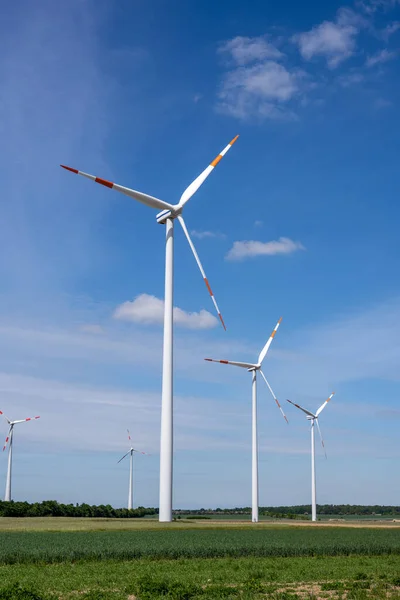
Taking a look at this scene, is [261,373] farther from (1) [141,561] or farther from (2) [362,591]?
(2) [362,591]

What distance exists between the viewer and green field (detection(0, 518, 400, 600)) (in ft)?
94.6

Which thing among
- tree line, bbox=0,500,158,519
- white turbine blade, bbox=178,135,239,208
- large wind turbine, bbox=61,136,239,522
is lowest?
tree line, bbox=0,500,158,519

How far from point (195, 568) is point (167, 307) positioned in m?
38.9

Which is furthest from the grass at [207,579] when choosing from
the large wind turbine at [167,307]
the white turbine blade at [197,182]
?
the white turbine blade at [197,182]

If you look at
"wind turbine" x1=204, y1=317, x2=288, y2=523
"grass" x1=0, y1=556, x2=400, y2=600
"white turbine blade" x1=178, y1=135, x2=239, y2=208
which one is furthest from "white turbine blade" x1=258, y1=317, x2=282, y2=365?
"grass" x1=0, y1=556, x2=400, y2=600

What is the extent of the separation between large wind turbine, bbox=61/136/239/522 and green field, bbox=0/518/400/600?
13.0 m

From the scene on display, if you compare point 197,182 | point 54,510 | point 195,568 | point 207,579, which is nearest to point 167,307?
point 197,182

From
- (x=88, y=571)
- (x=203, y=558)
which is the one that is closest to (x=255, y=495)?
(x=203, y=558)

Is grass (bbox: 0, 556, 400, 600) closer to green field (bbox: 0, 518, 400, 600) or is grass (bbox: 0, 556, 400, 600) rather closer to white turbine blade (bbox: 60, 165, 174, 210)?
green field (bbox: 0, 518, 400, 600)

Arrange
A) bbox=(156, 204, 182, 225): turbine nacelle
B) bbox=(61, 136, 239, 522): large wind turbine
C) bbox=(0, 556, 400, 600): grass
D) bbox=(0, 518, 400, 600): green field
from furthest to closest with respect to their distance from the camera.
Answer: bbox=(156, 204, 182, 225): turbine nacelle < bbox=(61, 136, 239, 522): large wind turbine < bbox=(0, 518, 400, 600): green field < bbox=(0, 556, 400, 600): grass

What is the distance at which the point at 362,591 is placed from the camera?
98.8 ft

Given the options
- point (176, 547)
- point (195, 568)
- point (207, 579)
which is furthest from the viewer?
point (176, 547)

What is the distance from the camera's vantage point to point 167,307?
2931 inches

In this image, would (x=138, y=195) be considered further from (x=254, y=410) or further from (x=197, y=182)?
(x=254, y=410)
